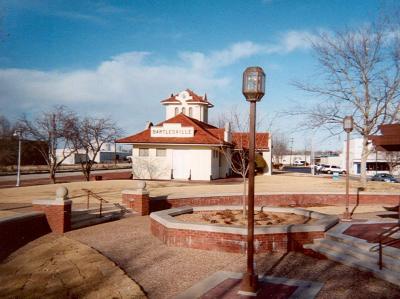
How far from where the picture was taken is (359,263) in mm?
7855

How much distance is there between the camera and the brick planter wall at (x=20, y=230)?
968 centimetres

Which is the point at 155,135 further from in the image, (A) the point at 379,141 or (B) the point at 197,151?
(A) the point at 379,141

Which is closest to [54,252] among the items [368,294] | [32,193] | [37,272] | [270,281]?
[37,272]

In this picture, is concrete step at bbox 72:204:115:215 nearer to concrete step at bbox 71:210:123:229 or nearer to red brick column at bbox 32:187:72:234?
concrete step at bbox 71:210:123:229

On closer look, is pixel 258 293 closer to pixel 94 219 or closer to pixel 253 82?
pixel 253 82

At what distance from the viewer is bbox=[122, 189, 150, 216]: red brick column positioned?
615 inches

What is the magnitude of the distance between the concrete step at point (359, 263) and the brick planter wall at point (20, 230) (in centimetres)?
757

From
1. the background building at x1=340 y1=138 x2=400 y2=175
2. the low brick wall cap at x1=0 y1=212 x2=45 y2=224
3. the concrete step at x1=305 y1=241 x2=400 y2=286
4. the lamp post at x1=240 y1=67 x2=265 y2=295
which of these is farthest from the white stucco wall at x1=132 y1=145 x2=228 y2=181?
the background building at x1=340 y1=138 x2=400 y2=175

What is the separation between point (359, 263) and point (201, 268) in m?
3.27

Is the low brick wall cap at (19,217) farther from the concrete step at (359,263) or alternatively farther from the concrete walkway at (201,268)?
the concrete step at (359,263)

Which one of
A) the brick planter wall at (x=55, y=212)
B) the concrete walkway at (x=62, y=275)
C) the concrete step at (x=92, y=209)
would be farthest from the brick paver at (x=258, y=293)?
the concrete step at (x=92, y=209)

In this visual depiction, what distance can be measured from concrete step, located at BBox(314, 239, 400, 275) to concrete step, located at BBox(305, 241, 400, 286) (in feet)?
0.14

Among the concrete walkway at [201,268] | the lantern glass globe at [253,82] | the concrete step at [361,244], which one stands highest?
the lantern glass globe at [253,82]

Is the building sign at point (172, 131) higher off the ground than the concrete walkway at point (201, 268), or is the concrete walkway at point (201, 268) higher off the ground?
the building sign at point (172, 131)
